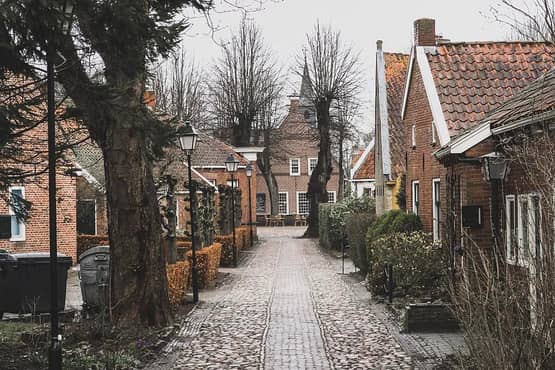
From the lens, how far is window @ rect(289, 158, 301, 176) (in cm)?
7938

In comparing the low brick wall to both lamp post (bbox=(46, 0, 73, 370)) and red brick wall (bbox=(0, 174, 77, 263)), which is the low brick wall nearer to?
lamp post (bbox=(46, 0, 73, 370))

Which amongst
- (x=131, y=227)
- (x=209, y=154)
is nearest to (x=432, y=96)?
(x=131, y=227)

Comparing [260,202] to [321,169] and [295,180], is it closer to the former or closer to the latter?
[295,180]

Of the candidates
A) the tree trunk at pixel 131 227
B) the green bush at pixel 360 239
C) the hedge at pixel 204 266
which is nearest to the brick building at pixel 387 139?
the green bush at pixel 360 239

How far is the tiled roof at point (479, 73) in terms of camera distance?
19203 mm

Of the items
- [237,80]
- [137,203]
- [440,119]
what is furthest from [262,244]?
[137,203]

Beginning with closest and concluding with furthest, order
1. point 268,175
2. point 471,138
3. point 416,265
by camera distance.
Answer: point 471,138, point 416,265, point 268,175

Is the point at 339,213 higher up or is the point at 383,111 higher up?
the point at 383,111

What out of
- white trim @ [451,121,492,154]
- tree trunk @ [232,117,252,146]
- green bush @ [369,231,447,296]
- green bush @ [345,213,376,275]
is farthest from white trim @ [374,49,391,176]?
tree trunk @ [232,117,252,146]

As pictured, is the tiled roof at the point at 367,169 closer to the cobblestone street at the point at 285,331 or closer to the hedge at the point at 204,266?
the cobblestone street at the point at 285,331

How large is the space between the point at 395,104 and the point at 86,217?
46.8ft

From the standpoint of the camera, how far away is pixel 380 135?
29875 millimetres

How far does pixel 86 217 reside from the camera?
1387 inches

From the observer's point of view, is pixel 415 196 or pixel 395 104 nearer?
pixel 415 196
